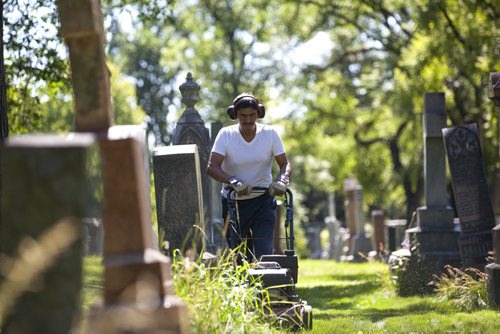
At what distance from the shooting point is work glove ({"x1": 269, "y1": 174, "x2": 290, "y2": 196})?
29.9 feet

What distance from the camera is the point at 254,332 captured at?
7.09 metres

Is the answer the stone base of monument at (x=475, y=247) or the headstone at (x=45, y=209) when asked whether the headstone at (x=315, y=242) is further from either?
the headstone at (x=45, y=209)

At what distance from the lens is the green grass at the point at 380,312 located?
872 centimetres

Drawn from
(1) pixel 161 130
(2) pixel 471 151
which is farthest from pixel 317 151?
(2) pixel 471 151

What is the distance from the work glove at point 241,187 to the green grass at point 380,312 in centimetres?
130

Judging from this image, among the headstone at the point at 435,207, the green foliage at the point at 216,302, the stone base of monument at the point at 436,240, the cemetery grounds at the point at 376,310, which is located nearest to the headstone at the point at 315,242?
the cemetery grounds at the point at 376,310

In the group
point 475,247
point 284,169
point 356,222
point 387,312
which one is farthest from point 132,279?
point 356,222

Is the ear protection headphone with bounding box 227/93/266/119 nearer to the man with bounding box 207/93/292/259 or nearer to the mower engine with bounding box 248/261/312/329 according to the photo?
the man with bounding box 207/93/292/259

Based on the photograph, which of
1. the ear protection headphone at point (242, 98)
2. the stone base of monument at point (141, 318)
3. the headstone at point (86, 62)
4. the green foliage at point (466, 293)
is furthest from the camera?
the green foliage at point (466, 293)

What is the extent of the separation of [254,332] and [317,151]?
1514 inches

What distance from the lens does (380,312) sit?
1092 cm

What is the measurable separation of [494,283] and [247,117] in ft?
9.76

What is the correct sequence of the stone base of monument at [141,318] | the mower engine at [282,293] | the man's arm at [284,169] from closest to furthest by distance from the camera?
the stone base of monument at [141,318] < the mower engine at [282,293] < the man's arm at [284,169]

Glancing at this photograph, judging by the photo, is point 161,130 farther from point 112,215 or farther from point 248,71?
point 112,215
